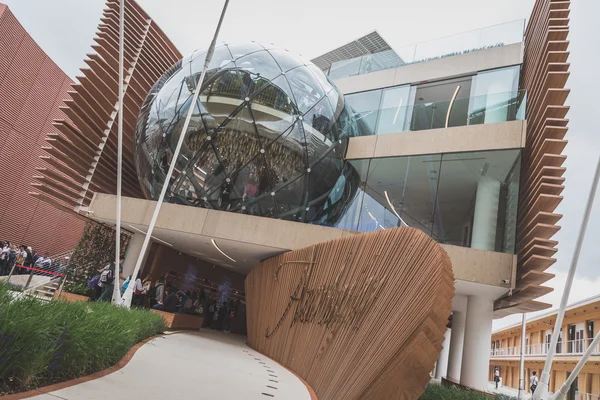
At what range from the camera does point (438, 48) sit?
55.2 ft

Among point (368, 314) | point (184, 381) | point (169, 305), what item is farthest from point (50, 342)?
point (169, 305)

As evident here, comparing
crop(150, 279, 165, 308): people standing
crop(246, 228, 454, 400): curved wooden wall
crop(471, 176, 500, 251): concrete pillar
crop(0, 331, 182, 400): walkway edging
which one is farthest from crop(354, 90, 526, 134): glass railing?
crop(0, 331, 182, 400): walkway edging

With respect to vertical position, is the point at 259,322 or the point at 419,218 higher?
the point at 419,218

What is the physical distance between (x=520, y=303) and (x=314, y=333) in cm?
583

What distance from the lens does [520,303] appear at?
1112 centimetres

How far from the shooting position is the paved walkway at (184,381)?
4.17m

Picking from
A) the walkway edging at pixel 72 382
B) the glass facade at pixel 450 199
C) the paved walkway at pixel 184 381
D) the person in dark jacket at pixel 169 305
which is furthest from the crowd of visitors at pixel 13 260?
the glass facade at pixel 450 199

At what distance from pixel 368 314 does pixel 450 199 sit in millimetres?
6063

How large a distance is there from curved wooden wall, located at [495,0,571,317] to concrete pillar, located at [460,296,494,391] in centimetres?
69

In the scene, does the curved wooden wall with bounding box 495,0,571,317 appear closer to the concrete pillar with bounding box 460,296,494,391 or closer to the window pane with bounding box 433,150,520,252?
the window pane with bounding box 433,150,520,252

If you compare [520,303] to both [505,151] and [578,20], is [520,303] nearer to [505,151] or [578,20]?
[505,151]

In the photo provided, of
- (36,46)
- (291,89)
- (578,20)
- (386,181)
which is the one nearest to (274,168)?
(291,89)

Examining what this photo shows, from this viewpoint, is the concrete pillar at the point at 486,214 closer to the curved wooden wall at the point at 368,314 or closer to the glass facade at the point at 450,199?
the glass facade at the point at 450,199

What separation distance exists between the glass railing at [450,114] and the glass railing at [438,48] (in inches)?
140
